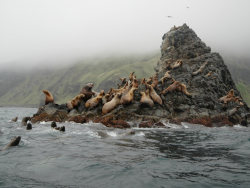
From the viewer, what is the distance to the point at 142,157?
867 cm

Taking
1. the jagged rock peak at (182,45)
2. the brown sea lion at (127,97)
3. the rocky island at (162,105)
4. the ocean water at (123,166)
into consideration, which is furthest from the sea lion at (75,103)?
the jagged rock peak at (182,45)

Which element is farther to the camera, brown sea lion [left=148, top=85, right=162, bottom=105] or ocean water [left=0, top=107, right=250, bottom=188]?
brown sea lion [left=148, top=85, right=162, bottom=105]

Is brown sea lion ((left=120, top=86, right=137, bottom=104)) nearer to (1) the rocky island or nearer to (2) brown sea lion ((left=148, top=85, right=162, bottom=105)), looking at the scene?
(1) the rocky island

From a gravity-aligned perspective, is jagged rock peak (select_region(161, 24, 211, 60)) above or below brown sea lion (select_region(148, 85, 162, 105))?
above

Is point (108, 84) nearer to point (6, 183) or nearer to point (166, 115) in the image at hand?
point (166, 115)

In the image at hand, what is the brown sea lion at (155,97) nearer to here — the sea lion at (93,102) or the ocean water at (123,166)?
the sea lion at (93,102)

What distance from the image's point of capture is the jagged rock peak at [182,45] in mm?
37688

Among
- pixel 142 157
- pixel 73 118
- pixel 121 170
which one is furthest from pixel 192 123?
pixel 121 170

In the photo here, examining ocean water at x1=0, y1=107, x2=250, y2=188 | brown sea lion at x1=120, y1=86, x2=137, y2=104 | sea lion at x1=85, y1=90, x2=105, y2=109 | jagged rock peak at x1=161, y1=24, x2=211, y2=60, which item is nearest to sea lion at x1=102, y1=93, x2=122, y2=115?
brown sea lion at x1=120, y1=86, x2=137, y2=104

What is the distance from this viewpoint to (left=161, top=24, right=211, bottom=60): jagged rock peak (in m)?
37.7

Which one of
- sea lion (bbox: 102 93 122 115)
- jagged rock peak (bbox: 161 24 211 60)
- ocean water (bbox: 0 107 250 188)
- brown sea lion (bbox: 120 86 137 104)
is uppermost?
jagged rock peak (bbox: 161 24 211 60)

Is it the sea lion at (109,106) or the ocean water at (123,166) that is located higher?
the sea lion at (109,106)

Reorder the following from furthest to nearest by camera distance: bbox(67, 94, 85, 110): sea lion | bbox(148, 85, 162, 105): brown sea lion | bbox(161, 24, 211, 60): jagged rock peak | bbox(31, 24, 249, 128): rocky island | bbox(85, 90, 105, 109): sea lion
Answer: bbox(161, 24, 211, 60): jagged rock peak < bbox(67, 94, 85, 110): sea lion < bbox(85, 90, 105, 109): sea lion < bbox(148, 85, 162, 105): brown sea lion < bbox(31, 24, 249, 128): rocky island

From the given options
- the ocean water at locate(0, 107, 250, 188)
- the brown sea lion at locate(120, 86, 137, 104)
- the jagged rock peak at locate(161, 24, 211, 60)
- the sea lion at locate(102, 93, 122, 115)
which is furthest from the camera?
the jagged rock peak at locate(161, 24, 211, 60)
